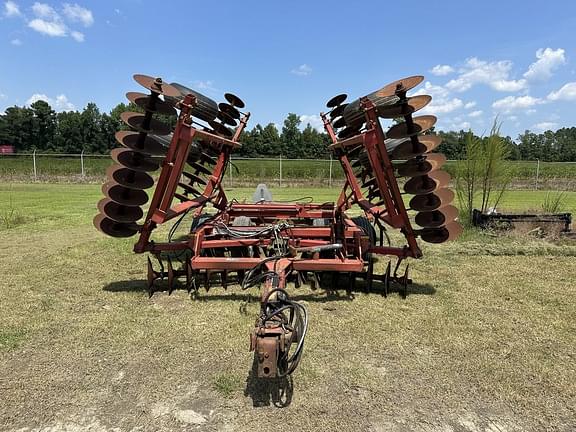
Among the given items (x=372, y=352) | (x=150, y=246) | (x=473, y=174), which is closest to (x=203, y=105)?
(x=150, y=246)

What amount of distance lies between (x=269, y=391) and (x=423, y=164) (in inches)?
118

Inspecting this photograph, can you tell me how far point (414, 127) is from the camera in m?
4.60

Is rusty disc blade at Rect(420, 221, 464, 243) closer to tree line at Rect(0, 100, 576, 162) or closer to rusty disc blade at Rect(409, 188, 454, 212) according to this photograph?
rusty disc blade at Rect(409, 188, 454, 212)

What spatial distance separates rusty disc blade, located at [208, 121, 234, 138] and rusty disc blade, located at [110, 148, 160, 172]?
188 cm

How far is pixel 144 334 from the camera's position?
3889 mm

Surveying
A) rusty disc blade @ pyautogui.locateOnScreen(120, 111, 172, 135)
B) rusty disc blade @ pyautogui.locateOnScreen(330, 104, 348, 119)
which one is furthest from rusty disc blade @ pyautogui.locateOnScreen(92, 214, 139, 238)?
rusty disc blade @ pyautogui.locateOnScreen(330, 104, 348, 119)

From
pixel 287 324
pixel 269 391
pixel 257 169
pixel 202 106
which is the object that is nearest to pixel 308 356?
pixel 269 391

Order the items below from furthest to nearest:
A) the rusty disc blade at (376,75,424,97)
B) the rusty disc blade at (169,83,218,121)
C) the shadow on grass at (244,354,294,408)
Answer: the rusty disc blade at (169,83,218,121) → the rusty disc blade at (376,75,424,97) → the shadow on grass at (244,354,294,408)

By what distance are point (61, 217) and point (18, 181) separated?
1869 cm

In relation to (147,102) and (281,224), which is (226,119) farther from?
(147,102)

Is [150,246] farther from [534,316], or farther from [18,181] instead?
[18,181]

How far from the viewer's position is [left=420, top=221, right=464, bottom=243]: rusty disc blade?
478 centimetres

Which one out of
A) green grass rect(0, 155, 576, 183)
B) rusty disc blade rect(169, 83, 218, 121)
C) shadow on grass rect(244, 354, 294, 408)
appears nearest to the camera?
shadow on grass rect(244, 354, 294, 408)

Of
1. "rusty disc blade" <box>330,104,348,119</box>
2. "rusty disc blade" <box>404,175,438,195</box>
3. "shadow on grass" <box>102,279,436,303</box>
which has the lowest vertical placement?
"shadow on grass" <box>102,279,436,303</box>
